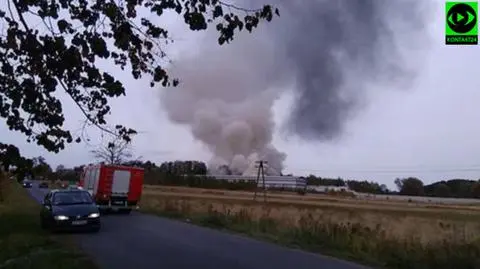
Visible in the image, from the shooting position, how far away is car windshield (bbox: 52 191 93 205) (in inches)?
895

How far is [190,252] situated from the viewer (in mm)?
15492

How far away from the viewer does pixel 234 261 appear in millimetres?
13719

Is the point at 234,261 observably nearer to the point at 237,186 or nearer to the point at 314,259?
the point at 314,259

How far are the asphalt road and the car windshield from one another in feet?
5.23

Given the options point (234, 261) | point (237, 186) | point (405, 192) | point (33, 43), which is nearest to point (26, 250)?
point (234, 261)

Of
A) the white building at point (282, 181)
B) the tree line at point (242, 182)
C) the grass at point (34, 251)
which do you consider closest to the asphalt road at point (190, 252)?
the grass at point (34, 251)

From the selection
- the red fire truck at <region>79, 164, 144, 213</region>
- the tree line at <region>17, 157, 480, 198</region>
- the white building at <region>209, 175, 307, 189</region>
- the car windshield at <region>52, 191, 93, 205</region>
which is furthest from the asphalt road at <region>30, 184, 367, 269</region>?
the white building at <region>209, 175, 307, 189</region>

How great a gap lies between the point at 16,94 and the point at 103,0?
1.74 m

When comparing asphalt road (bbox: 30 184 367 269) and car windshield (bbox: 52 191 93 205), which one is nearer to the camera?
asphalt road (bbox: 30 184 367 269)

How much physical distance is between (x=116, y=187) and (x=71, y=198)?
12.9 metres

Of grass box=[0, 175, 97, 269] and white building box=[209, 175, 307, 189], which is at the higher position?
white building box=[209, 175, 307, 189]

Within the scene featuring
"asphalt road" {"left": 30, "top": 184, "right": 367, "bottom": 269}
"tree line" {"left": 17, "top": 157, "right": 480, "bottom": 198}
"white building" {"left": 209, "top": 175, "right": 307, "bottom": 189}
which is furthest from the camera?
"white building" {"left": 209, "top": 175, "right": 307, "bottom": 189}

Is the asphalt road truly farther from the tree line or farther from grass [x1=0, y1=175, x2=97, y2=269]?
the tree line

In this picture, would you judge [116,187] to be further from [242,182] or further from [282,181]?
[282,181]
